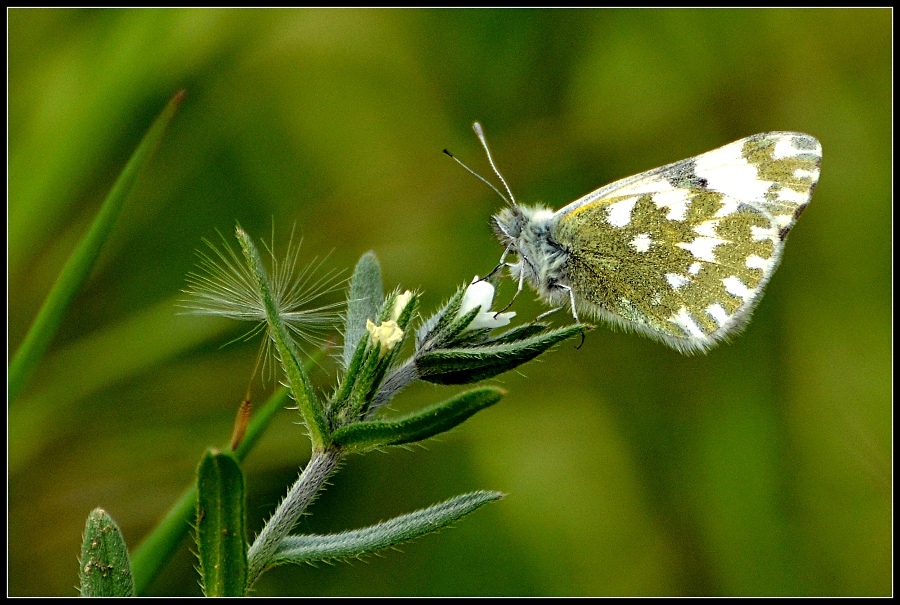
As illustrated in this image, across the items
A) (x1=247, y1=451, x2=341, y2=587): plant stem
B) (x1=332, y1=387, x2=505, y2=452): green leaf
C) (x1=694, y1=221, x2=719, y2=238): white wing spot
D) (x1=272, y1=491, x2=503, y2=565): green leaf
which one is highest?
(x1=694, y1=221, x2=719, y2=238): white wing spot

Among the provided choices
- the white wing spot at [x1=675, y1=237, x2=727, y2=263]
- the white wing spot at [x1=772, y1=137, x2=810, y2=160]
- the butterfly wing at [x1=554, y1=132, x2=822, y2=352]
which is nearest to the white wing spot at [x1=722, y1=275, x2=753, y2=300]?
the butterfly wing at [x1=554, y1=132, x2=822, y2=352]

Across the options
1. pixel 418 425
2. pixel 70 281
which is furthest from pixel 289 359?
pixel 70 281

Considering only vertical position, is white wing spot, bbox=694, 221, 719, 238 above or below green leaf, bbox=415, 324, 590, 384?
above

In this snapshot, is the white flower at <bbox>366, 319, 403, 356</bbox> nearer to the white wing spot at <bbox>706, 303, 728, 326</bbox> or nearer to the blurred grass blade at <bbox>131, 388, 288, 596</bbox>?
the blurred grass blade at <bbox>131, 388, 288, 596</bbox>

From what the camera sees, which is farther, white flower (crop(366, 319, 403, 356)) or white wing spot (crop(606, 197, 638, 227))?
white wing spot (crop(606, 197, 638, 227))

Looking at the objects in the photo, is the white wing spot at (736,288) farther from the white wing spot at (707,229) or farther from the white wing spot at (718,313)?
the white wing spot at (707,229)
